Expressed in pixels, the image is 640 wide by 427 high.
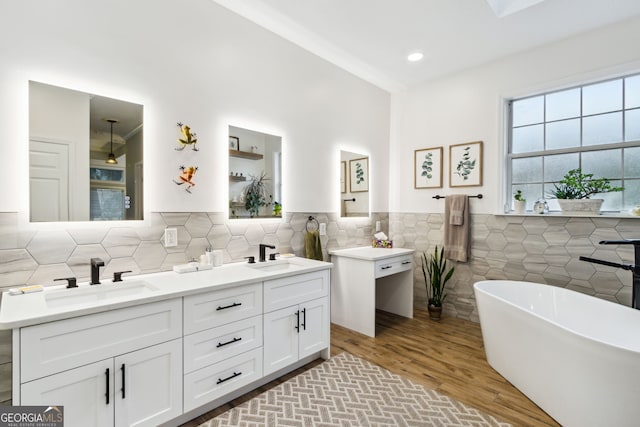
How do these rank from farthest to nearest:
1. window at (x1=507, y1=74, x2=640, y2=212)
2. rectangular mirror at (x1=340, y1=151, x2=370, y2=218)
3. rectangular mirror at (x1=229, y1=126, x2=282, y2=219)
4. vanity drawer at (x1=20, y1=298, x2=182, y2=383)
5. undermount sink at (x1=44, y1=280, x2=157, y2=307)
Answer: rectangular mirror at (x1=340, y1=151, x2=370, y2=218) < window at (x1=507, y1=74, x2=640, y2=212) < rectangular mirror at (x1=229, y1=126, x2=282, y2=219) < undermount sink at (x1=44, y1=280, x2=157, y2=307) < vanity drawer at (x1=20, y1=298, x2=182, y2=383)

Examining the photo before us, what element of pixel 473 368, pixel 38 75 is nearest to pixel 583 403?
pixel 473 368

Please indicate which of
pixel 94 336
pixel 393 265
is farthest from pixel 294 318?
pixel 393 265

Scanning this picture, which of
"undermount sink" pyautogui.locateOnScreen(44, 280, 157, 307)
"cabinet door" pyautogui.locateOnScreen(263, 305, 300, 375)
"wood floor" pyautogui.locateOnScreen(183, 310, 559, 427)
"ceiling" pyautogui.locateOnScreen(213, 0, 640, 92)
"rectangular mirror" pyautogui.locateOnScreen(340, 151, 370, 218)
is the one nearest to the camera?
"undermount sink" pyautogui.locateOnScreen(44, 280, 157, 307)

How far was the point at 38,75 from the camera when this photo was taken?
5.78 feet

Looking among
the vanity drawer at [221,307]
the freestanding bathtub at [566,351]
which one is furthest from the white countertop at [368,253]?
the vanity drawer at [221,307]

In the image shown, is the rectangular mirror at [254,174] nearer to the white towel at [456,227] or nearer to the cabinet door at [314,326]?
the cabinet door at [314,326]

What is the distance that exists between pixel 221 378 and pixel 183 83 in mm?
2039

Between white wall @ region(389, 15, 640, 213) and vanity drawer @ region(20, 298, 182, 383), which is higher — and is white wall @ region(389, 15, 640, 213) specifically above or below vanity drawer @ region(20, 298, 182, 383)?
above

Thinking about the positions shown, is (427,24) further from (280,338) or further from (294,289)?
(280,338)

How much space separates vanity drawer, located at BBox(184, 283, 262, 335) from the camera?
70.1 inches

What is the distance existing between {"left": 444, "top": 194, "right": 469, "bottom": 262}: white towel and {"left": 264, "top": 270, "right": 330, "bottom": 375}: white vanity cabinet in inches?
69.5

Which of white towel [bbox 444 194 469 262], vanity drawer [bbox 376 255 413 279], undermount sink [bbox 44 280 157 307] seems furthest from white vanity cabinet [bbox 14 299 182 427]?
white towel [bbox 444 194 469 262]

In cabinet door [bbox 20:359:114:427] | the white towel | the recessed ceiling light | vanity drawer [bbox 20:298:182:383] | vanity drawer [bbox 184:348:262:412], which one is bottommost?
vanity drawer [bbox 184:348:262:412]

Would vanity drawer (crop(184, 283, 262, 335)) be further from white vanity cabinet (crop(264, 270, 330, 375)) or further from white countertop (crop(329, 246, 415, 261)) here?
white countertop (crop(329, 246, 415, 261))
